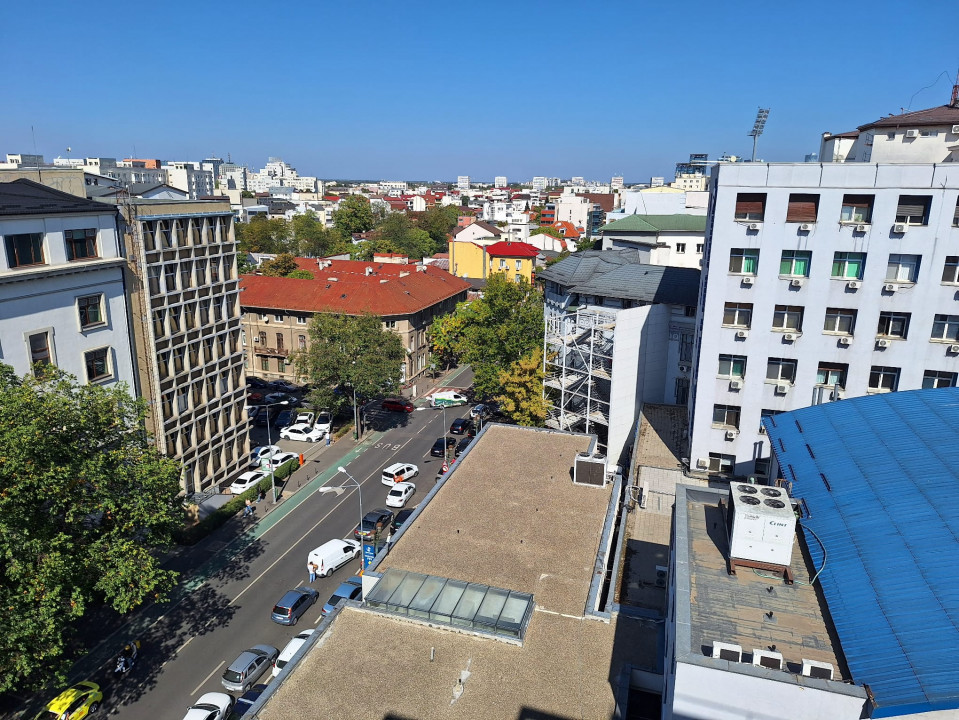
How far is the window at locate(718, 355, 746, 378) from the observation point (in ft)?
110

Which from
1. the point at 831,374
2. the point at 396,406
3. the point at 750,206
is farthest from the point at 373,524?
the point at 750,206

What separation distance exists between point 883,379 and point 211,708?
33972 mm

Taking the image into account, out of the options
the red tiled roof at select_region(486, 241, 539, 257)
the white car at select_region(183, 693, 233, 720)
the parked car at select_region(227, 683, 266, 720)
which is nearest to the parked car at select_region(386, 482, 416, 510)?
the parked car at select_region(227, 683, 266, 720)

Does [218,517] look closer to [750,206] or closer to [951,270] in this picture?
[750,206]

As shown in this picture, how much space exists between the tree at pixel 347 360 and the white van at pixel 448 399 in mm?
8523

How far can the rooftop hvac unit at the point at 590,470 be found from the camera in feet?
92.4

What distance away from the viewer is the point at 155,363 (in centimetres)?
3609

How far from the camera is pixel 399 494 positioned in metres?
42.5

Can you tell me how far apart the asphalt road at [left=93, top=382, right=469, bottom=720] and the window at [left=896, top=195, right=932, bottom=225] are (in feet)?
107

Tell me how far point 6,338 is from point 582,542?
2674 cm

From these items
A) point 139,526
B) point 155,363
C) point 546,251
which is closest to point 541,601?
point 139,526

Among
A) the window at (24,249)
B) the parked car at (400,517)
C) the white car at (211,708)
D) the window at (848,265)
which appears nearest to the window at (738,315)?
the window at (848,265)

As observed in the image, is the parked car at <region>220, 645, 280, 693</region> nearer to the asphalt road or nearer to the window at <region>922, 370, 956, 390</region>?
the asphalt road

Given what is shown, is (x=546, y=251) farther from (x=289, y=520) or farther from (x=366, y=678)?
(x=366, y=678)
